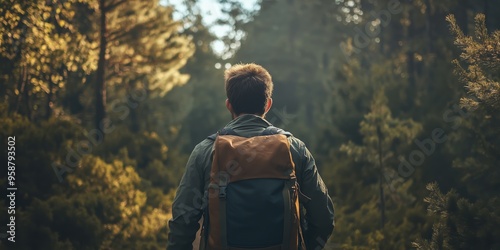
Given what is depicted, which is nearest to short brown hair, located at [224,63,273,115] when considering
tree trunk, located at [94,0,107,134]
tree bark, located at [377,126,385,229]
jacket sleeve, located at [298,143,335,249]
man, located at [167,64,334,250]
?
man, located at [167,64,334,250]

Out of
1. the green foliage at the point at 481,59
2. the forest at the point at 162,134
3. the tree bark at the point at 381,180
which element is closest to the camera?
the green foliage at the point at 481,59

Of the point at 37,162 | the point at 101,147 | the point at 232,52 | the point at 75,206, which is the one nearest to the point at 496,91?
the point at 75,206

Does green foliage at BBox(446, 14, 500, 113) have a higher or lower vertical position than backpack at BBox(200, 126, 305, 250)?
higher

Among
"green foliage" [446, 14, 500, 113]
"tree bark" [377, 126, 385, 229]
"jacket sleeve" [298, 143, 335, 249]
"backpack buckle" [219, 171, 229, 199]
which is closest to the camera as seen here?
"backpack buckle" [219, 171, 229, 199]

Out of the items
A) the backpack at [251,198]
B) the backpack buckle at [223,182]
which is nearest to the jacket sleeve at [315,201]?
the backpack at [251,198]

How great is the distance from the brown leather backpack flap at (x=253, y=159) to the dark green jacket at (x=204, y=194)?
0.40ft

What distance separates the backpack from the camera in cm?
359

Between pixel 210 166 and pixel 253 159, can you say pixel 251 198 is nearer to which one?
pixel 253 159

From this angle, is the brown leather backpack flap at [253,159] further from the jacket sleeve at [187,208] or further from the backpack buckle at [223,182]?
the jacket sleeve at [187,208]

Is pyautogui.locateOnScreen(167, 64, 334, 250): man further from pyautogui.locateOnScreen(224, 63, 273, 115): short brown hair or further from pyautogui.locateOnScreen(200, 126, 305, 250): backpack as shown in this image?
pyautogui.locateOnScreen(200, 126, 305, 250): backpack

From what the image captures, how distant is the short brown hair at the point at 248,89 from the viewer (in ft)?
12.6

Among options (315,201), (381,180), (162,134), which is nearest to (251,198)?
(315,201)

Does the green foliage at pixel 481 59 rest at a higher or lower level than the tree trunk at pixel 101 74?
lower

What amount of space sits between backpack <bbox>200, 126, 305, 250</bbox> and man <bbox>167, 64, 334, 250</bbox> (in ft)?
0.40
